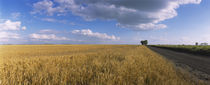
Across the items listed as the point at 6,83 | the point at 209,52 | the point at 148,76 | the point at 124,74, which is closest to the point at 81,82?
the point at 124,74

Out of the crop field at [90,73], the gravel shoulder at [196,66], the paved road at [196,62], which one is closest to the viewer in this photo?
the crop field at [90,73]

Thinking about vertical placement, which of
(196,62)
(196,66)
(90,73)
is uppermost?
(90,73)

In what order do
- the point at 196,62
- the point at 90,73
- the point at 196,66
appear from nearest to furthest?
1. the point at 90,73
2. the point at 196,66
3. the point at 196,62

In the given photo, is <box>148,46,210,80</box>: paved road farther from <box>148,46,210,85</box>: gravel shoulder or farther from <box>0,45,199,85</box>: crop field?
<box>0,45,199,85</box>: crop field

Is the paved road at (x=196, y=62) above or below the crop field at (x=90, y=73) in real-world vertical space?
below

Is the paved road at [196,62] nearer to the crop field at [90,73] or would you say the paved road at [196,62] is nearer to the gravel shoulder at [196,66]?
the gravel shoulder at [196,66]

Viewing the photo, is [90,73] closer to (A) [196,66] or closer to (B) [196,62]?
(A) [196,66]

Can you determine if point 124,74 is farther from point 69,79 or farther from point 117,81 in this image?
point 69,79

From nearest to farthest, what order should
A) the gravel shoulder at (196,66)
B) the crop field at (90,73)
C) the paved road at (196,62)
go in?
the crop field at (90,73) < the gravel shoulder at (196,66) < the paved road at (196,62)

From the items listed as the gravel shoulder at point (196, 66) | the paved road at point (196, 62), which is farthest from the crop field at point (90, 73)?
the paved road at point (196, 62)

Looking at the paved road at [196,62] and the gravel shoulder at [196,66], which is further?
the paved road at [196,62]

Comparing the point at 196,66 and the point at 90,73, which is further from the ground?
the point at 90,73

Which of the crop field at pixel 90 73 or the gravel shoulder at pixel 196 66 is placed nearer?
the crop field at pixel 90 73

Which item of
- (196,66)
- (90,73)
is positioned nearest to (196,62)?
(196,66)
